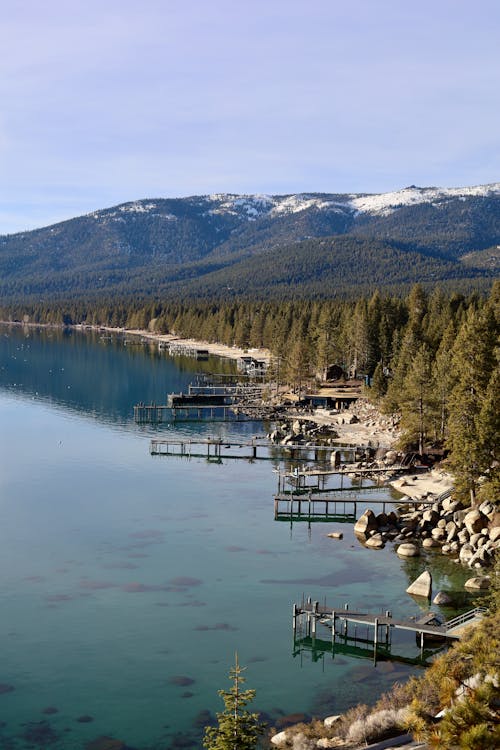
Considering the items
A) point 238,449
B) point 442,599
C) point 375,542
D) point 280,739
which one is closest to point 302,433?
point 238,449

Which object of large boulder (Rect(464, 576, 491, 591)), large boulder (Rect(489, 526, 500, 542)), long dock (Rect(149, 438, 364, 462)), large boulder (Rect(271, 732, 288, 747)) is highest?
long dock (Rect(149, 438, 364, 462))

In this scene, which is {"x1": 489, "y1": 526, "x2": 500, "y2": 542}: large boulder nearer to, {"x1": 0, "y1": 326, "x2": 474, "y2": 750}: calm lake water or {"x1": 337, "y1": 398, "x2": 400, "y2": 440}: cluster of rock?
{"x1": 0, "y1": 326, "x2": 474, "y2": 750}: calm lake water

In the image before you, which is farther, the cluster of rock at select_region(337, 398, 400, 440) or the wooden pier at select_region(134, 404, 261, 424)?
the wooden pier at select_region(134, 404, 261, 424)

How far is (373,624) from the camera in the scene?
44531 mm

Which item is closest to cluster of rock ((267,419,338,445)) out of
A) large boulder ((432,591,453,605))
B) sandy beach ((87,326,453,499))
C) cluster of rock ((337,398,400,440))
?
sandy beach ((87,326,453,499))

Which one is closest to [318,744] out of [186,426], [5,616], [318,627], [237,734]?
[237,734]

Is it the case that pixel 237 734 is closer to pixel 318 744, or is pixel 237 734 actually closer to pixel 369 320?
pixel 318 744

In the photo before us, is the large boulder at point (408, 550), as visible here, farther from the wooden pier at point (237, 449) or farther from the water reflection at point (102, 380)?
the water reflection at point (102, 380)

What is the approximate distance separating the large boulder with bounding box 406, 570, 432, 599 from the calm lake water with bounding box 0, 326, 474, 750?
2.69 ft

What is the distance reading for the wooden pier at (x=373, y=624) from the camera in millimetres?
43094

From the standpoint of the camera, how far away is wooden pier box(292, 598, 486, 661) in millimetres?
43094

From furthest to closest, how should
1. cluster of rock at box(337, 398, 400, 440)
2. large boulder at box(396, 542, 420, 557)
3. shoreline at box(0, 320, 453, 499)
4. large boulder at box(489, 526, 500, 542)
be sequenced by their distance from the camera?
1. cluster of rock at box(337, 398, 400, 440)
2. shoreline at box(0, 320, 453, 499)
3. large boulder at box(396, 542, 420, 557)
4. large boulder at box(489, 526, 500, 542)

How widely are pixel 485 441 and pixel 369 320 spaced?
244 ft

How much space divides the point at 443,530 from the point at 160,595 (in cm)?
2285
